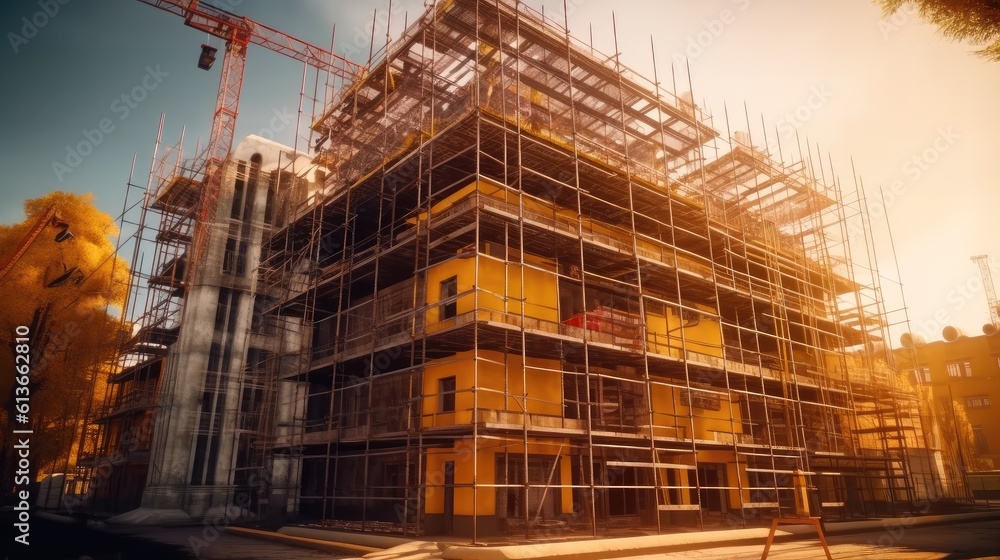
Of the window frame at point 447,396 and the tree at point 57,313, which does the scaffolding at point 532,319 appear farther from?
the tree at point 57,313

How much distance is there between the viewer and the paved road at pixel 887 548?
504 inches

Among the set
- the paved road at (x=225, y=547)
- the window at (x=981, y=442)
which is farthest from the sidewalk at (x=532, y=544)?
the window at (x=981, y=442)

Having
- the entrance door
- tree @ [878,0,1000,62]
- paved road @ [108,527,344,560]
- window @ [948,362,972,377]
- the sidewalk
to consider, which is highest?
window @ [948,362,972,377]

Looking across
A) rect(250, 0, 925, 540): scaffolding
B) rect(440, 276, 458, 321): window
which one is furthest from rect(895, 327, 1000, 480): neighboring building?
rect(440, 276, 458, 321): window

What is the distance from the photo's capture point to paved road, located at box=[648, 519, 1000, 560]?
12805 millimetres

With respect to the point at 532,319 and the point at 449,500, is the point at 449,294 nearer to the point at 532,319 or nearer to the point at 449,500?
the point at 532,319

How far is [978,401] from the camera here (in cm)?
5062

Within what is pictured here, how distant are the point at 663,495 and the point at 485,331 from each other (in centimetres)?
970

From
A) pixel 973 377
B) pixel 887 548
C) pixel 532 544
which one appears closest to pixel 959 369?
pixel 973 377

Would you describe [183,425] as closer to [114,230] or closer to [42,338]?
[42,338]

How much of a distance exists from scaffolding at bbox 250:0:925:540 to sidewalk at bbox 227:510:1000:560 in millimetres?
1311

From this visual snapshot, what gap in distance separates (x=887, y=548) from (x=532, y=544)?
30.9 feet

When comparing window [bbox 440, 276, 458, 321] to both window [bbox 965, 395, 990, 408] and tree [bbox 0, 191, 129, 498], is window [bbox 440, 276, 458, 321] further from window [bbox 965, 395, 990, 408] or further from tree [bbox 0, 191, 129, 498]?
window [bbox 965, 395, 990, 408]

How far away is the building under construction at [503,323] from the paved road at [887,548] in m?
2.57
